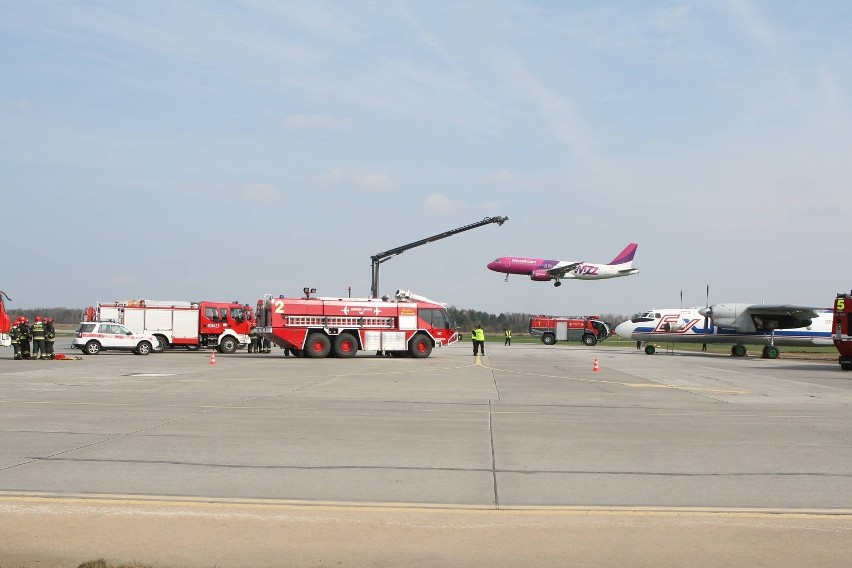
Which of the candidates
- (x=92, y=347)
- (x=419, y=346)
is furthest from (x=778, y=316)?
(x=92, y=347)

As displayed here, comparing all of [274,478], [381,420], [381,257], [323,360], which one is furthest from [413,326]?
[274,478]

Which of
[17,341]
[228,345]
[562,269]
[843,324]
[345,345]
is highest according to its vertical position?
[562,269]

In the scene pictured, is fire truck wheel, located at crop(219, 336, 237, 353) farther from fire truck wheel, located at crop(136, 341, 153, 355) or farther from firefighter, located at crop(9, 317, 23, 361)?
firefighter, located at crop(9, 317, 23, 361)

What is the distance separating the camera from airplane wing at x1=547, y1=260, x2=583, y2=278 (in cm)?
7750

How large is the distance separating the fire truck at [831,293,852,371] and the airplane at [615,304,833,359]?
1399 cm

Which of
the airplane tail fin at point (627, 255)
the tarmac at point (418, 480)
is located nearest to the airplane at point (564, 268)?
the airplane tail fin at point (627, 255)

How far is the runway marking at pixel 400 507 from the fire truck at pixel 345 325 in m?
27.8

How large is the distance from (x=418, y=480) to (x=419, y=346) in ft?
93.3

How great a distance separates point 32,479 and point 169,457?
1739 mm

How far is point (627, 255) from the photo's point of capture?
3233 inches

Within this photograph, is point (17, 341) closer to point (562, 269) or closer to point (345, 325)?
point (345, 325)

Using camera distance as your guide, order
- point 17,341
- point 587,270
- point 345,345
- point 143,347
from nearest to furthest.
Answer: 1. point 17,341
2. point 345,345
3. point 143,347
4. point 587,270

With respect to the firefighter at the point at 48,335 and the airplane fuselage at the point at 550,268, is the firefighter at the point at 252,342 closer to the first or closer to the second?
the firefighter at the point at 48,335

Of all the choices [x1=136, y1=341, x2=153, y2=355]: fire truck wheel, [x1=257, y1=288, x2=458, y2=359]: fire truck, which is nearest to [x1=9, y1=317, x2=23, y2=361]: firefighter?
[x1=136, y1=341, x2=153, y2=355]: fire truck wheel
